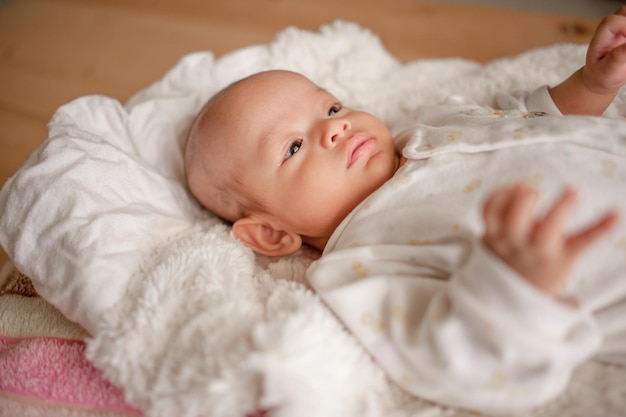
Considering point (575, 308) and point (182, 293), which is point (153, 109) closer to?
point (182, 293)

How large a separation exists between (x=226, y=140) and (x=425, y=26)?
85 cm

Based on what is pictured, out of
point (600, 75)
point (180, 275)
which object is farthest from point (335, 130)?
point (600, 75)

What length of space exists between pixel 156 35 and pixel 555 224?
1437 mm

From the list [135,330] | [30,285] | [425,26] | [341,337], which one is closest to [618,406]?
[341,337]

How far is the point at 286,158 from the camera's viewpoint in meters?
0.93

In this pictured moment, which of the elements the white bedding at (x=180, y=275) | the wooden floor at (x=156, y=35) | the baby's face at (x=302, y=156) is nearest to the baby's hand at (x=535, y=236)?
the white bedding at (x=180, y=275)

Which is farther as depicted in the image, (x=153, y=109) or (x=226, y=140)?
(x=153, y=109)

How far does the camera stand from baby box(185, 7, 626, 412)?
2.01 ft

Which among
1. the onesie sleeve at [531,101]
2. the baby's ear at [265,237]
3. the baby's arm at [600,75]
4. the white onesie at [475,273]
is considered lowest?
the baby's ear at [265,237]

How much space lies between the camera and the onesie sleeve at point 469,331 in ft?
1.99

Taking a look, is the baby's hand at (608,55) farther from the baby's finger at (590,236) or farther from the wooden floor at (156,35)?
the wooden floor at (156,35)

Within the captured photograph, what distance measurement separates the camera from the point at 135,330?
2.52 ft

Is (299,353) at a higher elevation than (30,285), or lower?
higher

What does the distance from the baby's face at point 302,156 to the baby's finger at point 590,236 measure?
0.39 m
